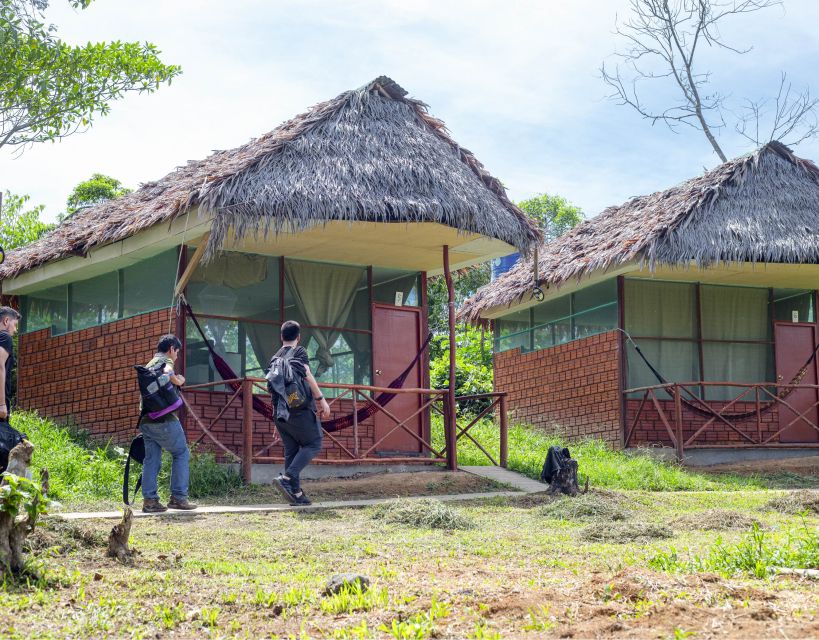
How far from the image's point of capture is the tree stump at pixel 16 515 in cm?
491

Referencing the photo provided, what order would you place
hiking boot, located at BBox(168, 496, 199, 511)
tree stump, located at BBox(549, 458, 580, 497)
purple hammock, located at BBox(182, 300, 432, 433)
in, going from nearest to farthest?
1. hiking boot, located at BBox(168, 496, 199, 511)
2. tree stump, located at BBox(549, 458, 580, 497)
3. purple hammock, located at BBox(182, 300, 432, 433)

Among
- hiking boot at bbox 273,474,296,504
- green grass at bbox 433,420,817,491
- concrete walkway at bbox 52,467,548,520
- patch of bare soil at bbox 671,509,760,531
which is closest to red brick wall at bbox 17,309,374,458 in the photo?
concrete walkway at bbox 52,467,548,520

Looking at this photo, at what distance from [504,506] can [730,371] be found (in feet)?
21.9

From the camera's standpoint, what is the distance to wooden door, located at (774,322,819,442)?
49.1ft

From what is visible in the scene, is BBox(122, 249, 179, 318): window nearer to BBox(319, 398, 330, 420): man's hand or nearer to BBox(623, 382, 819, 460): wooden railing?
BBox(319, 398, 330, 420): man's hand

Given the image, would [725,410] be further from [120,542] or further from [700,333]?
[120,542]

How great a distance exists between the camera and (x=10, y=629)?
4.21m

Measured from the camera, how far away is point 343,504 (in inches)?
355

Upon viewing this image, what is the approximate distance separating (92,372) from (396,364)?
324cm

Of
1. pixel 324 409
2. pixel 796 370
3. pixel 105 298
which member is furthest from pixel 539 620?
pixel 796 370

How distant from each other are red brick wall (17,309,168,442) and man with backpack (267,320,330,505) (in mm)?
2817

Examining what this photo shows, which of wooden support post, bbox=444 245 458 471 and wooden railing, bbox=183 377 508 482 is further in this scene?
wooden support post, bbox=444 245 458 471

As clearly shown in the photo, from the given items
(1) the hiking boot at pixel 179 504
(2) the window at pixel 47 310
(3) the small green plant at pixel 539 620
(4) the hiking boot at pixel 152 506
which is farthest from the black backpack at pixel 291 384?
(2) the window at pixel 47 310

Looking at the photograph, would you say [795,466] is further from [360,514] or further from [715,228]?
[360,514]
